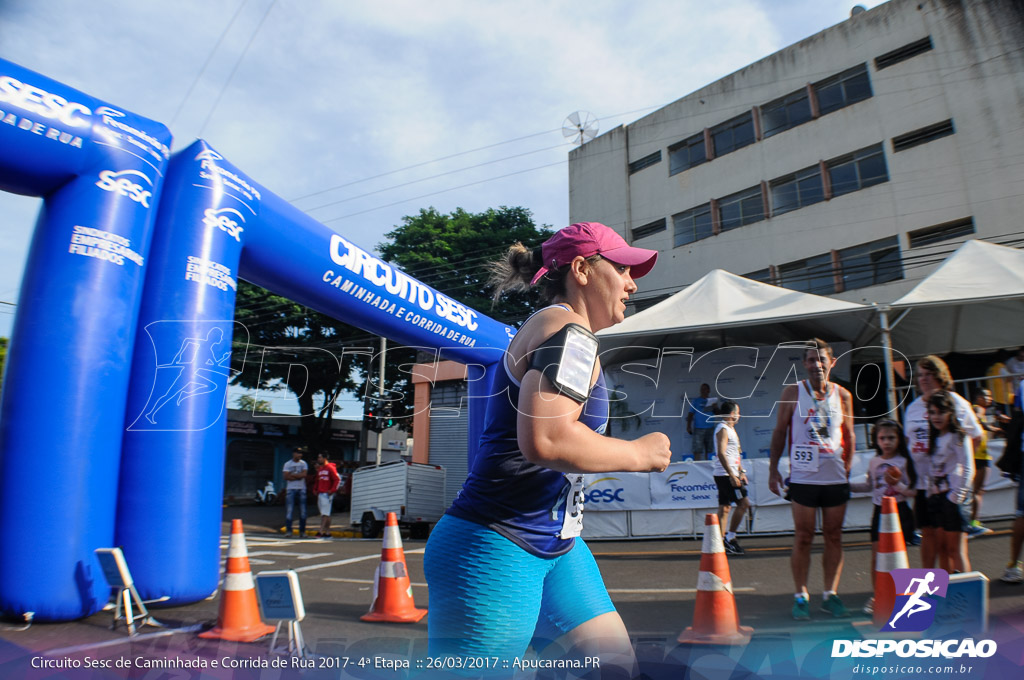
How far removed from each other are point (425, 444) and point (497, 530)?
21.0 metres

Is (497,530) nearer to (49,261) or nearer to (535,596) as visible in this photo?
(535,596)

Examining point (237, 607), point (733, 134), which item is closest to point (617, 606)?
point (237, 607)

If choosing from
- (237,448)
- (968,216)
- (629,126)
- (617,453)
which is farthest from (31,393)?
(237,448)

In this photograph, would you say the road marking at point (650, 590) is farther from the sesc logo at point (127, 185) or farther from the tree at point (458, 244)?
the tree at point (458, 244)

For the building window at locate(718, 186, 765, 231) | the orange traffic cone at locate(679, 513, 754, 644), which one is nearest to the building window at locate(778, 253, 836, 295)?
the building window at locate(718, 186, 765, 231)

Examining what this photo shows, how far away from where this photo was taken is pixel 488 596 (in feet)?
4.83

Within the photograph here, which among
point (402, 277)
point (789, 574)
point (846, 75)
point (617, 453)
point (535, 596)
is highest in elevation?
point (846, 75)

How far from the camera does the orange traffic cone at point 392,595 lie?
4.57 metres

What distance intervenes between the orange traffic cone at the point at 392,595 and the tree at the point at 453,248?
57.9 feet

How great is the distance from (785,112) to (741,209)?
3395 mm

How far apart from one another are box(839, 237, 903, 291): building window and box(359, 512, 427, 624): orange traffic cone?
1691cm

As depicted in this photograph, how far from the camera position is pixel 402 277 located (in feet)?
22.3

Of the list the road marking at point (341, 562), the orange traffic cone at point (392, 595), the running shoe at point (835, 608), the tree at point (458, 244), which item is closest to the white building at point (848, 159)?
the tree at point (458, 244)

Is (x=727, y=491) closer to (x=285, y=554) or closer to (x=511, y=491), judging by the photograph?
(x=511, y=491)
